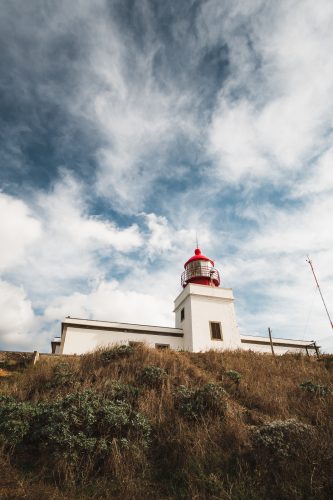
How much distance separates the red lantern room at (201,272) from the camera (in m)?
23.9

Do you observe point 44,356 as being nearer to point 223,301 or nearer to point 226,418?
point 226,418

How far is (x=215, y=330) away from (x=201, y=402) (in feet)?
44.7

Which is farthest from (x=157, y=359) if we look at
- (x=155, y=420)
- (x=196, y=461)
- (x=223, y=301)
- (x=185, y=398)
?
(x=223, y=301)

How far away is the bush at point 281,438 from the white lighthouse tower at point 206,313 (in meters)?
13.9

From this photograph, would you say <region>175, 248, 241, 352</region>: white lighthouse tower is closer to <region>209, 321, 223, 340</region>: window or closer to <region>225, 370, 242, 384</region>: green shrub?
<region>209, 321, 223, 340</region>: window

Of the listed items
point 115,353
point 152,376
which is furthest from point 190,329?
point 152,376

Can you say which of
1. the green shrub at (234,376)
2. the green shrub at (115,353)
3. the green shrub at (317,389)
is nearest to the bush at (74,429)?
the green shrub at (234,376)

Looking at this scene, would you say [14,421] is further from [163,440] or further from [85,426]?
[163,440]

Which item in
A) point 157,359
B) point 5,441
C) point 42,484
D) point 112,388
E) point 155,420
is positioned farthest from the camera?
point 157,359

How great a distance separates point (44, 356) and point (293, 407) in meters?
11.7

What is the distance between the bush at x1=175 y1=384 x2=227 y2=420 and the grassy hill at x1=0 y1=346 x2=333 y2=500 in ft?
0.09

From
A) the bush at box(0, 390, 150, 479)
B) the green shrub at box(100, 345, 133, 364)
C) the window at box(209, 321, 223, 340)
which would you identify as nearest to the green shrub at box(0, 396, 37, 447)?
the bush at box(0, 390, 150, 479)

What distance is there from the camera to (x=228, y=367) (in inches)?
480

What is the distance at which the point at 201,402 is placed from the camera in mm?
7531
